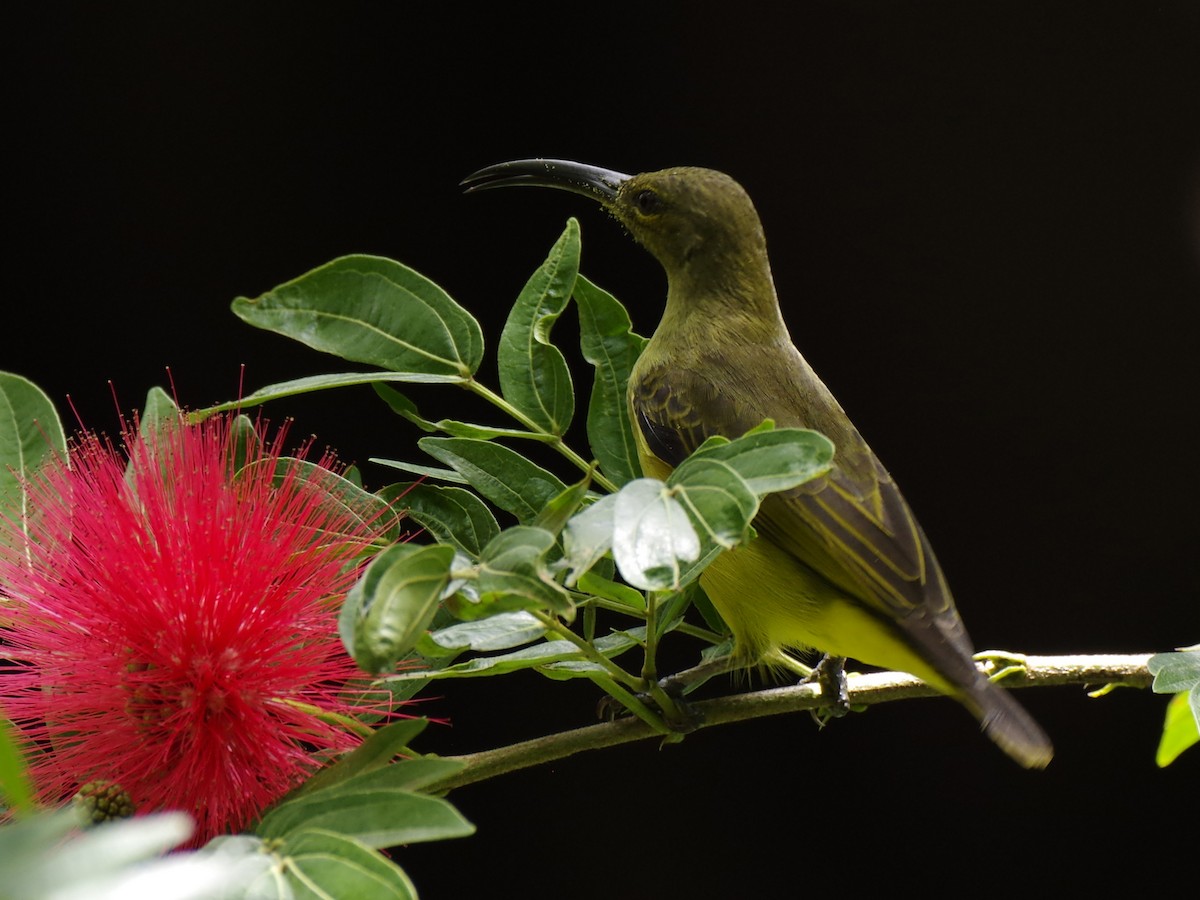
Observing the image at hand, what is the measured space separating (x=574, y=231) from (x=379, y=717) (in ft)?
1.59

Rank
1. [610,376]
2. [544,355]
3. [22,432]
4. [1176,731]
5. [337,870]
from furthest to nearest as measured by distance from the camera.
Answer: [1176,731], [610,376], [544,355], [22,432], [337,870]

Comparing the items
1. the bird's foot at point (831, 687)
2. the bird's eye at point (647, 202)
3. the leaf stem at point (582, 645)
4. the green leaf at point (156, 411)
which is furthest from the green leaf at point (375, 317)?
the bird's eye at point (647, 202)

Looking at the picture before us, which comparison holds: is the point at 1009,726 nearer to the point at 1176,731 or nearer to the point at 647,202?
the point at 1176,731

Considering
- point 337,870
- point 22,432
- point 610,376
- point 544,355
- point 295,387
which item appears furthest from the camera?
point 610,376

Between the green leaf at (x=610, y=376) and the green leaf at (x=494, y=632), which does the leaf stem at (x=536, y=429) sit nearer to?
the green leaf at (x=610, y=376)

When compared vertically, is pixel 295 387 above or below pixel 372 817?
above

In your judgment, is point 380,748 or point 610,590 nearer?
point 380,748

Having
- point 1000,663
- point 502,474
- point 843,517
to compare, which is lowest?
point 1000,663

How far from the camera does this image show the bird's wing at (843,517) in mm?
1256

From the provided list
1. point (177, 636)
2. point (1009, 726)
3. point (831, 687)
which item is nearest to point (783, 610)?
point (831, 687)

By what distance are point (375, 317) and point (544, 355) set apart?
0.20 meters

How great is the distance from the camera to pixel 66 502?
934 millimetres

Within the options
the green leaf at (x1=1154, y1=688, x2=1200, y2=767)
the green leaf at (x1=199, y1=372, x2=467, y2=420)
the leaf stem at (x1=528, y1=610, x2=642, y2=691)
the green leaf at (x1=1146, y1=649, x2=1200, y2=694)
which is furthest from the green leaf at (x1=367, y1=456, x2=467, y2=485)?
the green leaf at (x1=1154, y1=688, x2=1200, y2=767)

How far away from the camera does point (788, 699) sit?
3.82 ft
